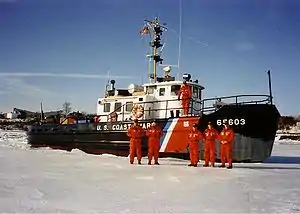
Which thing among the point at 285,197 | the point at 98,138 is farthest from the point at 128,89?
the point at 285,197

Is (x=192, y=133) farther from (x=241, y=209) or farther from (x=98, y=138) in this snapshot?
(x=241, y=209)

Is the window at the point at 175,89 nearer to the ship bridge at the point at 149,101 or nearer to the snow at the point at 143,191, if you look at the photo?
the ship bridge at the point at 149,101

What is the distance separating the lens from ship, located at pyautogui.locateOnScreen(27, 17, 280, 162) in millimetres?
10109

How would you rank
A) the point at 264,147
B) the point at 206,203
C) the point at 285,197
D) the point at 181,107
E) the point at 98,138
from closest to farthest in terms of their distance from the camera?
the point at 206,203
the point at 285,197
the point at 264,147
the point at 181,107
the point at 98,138

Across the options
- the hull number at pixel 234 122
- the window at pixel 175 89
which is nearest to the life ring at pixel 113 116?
the window at pixel 175 89

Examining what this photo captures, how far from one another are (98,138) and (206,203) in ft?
27.3

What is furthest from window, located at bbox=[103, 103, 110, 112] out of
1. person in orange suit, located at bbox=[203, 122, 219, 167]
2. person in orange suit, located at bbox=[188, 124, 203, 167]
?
person in orange suit, located at bbox=[203, 122, 219, 167]

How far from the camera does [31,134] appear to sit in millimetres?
15484

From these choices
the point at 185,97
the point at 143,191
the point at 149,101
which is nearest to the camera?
the point at 143,191

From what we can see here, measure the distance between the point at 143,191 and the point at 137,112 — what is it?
696cm

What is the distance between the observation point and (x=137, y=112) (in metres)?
12.2

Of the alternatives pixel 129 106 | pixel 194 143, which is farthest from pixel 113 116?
pixel 194 143

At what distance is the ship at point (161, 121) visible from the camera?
398 inches

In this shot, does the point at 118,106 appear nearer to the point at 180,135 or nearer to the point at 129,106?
the point at 129,106
